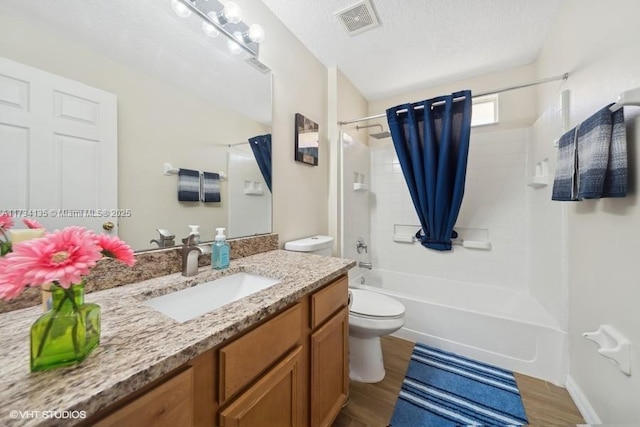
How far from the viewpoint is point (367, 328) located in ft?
4.80

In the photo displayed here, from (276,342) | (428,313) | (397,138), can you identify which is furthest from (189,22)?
(428,313)

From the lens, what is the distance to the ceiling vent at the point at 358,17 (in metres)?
1.51

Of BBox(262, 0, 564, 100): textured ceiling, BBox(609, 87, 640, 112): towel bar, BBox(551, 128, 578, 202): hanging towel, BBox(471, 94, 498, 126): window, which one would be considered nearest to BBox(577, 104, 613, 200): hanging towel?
BBox(551, 128, 578, 202): hanging towel

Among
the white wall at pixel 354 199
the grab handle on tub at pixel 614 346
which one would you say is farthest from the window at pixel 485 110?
the grab handle on tub at pixel 614 346

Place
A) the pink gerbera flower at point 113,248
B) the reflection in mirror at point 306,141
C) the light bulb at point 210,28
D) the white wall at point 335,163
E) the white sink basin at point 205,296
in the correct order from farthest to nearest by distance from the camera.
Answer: the white wall at point 335,163
the reflection in mirror at point 306,141
the light bulb at point 210,28
the white sink basin at point 205,296
the pink gerbera flower at point 113,248

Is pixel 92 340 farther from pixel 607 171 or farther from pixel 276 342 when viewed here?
pixel 607 171

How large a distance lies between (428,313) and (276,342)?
1527 millimetres

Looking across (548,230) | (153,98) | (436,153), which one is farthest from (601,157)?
(153,98)

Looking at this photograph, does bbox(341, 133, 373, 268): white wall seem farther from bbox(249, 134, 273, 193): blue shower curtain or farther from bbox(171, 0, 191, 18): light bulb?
bbox(171, 0, 191, 18): light bulb

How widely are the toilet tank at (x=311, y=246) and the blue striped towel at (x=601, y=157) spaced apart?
4.41 feet

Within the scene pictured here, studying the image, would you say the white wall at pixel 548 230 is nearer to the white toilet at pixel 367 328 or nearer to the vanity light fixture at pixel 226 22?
the white toilet at pixel 367 328

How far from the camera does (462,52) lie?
1.95 metres

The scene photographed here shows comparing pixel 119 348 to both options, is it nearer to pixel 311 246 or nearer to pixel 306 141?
pixel 311 246

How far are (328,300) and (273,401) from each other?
15.8 inches
